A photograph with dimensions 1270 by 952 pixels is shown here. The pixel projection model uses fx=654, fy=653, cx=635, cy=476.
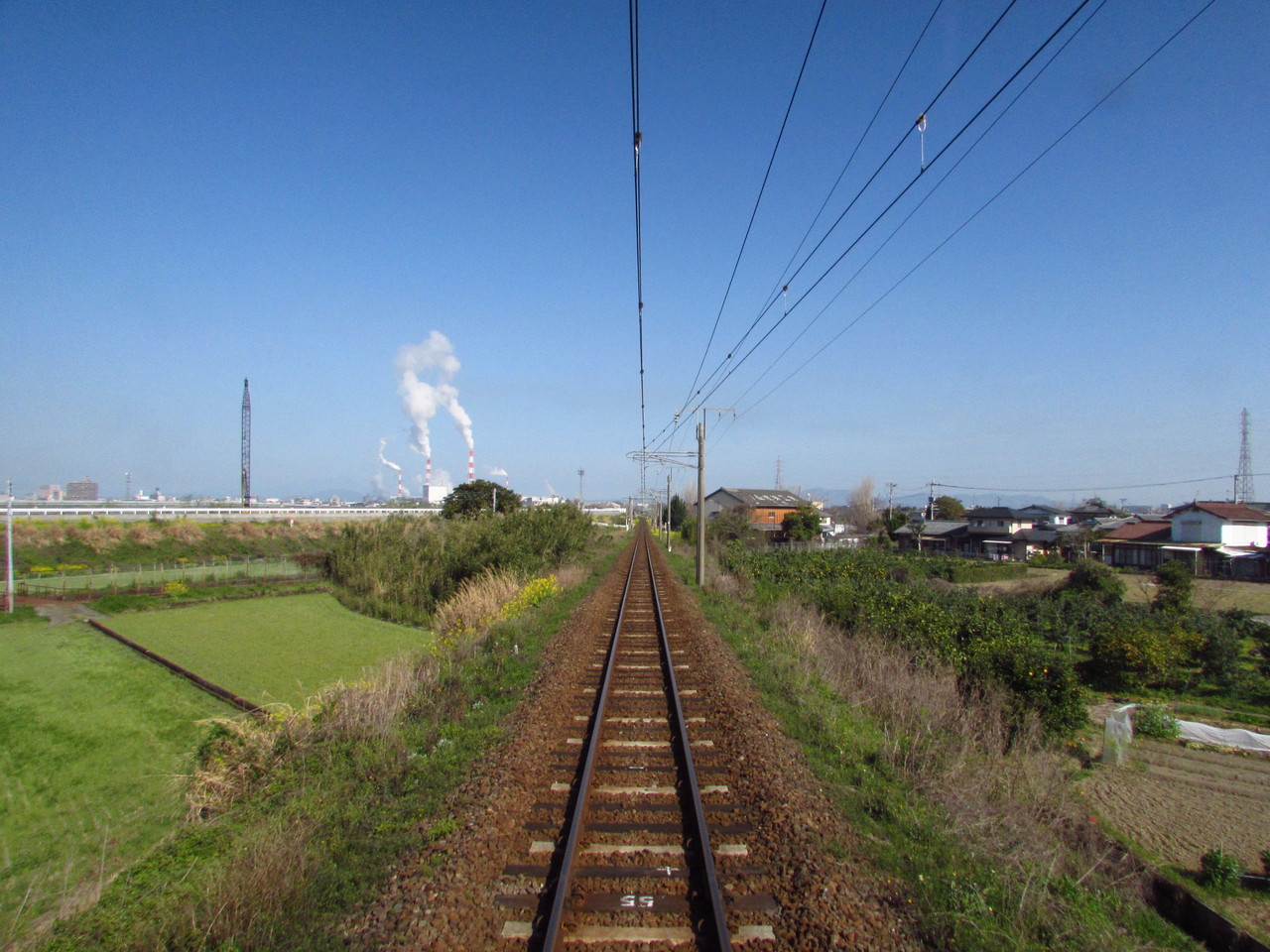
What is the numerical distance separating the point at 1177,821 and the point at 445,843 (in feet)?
39.4

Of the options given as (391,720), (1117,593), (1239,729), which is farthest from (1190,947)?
(1117,593)

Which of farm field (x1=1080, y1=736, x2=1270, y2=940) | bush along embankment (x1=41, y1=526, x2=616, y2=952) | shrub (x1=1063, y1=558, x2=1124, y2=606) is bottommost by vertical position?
farm field (x1=1080, y1=736, x2=1270, y2=940)

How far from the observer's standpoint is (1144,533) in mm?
51000

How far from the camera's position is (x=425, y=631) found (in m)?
20.5

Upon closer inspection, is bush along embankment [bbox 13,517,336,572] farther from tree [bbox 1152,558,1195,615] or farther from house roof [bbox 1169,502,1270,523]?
house roof [bbox 1169,502,1270,523]

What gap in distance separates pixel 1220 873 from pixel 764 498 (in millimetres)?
80943

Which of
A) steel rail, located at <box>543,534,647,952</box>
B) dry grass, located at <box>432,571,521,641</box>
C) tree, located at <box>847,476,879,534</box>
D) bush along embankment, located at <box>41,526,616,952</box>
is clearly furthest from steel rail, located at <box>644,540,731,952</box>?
tree, located at <box>847,476,879,534</box>

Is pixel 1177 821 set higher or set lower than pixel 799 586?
lower

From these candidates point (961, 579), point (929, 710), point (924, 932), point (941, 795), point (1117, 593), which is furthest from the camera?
point (961, 579)

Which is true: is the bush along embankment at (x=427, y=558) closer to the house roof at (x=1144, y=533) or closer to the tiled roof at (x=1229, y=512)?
the house roof at (x=1144, y=533)

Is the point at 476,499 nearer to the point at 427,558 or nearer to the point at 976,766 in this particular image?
the point at 427,558

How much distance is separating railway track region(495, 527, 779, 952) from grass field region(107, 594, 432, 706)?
25.1ft

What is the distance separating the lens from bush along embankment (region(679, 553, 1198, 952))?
14.0ft

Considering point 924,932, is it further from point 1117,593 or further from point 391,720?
point 1117,593
